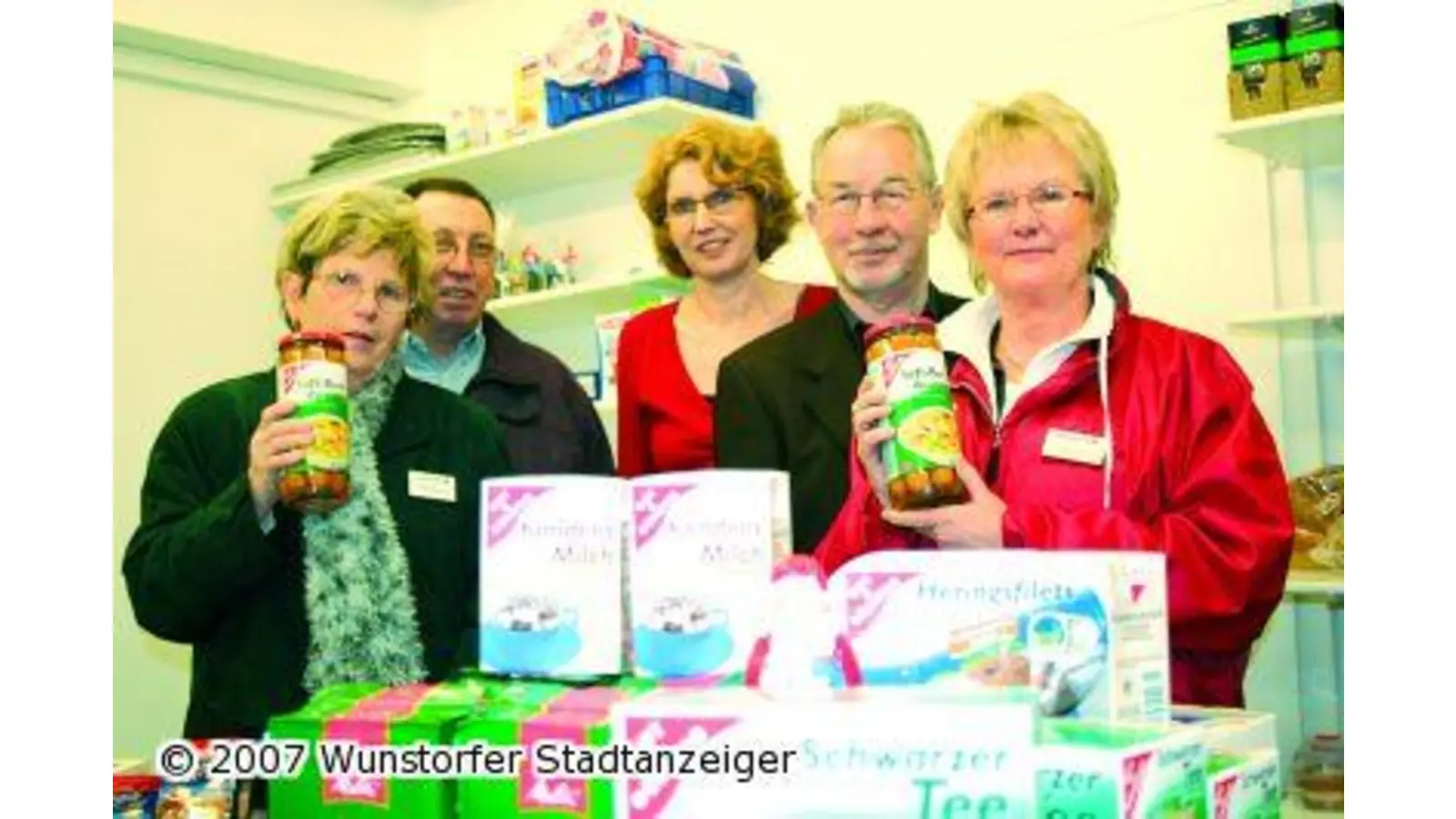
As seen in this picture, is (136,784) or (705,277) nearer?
(136,784)

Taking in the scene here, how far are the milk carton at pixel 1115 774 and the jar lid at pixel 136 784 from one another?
0.85 m

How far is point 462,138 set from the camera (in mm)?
4570

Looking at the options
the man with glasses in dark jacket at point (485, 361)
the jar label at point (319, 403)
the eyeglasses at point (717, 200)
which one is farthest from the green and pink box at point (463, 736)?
the eyeglasses at point (717, 200)

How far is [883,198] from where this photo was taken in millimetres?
2180

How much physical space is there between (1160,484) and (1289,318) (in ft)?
5.23

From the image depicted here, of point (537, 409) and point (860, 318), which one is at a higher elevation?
point (860, 318)

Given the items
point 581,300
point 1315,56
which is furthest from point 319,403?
point 581,300

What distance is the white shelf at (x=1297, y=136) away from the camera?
2.91 meters

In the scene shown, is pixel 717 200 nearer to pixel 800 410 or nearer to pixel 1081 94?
pixel 800 410

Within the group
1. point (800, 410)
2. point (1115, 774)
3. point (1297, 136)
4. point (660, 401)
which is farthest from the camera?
point (1297, 136)

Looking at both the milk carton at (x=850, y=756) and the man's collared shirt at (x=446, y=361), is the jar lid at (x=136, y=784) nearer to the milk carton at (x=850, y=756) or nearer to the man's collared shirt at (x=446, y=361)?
the milk carton at (x=850, y=756)

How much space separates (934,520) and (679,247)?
138 centimetres

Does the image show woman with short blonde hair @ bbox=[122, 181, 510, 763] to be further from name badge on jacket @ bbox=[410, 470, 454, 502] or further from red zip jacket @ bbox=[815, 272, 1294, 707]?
red zip jacket @ bbox=[815, 272, 1294, 707]
